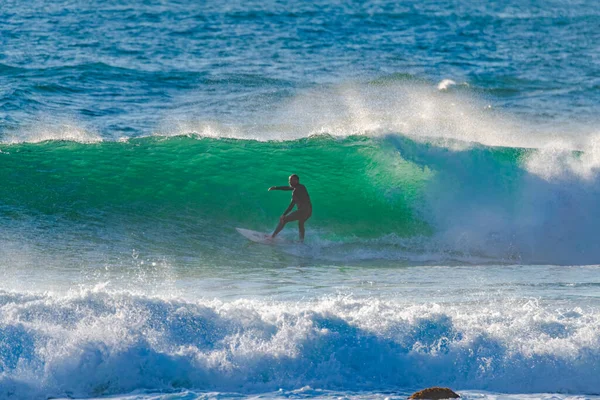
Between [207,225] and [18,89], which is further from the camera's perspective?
[18,89]

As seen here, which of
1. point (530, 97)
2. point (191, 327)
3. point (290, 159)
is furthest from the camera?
point (530, 97)

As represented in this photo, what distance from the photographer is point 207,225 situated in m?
13.4

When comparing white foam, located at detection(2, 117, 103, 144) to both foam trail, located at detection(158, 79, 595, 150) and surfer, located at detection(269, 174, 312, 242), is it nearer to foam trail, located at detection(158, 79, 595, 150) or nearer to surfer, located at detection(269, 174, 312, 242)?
foam trail, located at detection(158, 79, 595, 150)

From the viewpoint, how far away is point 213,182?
14906 millimetres

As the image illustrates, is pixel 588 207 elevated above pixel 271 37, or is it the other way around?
pixel 271 37

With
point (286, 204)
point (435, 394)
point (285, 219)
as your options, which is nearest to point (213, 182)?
point (286, 204)

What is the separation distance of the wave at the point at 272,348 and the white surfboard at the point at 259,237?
4709mm

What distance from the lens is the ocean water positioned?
7148 mm

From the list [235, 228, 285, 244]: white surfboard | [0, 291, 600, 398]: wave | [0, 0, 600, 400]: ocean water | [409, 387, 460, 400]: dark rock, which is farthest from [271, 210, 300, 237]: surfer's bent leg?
[409, 387, 460, 400]: dark rock

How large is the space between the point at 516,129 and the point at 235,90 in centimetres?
740

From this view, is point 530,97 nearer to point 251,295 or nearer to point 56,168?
point 56,168

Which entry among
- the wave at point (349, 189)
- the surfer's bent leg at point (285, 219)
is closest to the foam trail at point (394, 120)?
the wave at point (349, 189)

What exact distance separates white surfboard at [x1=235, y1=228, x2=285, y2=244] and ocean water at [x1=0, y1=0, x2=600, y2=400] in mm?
158

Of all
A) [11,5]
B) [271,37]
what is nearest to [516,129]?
[271,37]
